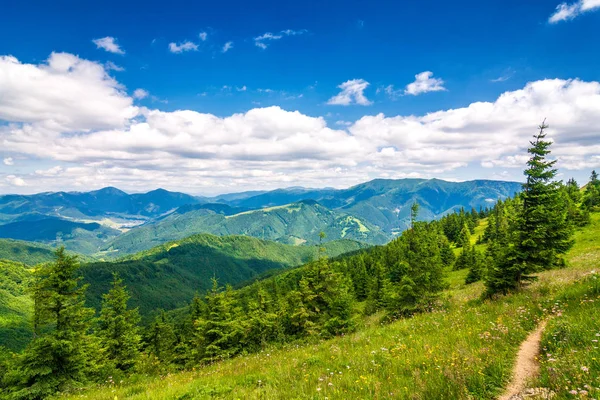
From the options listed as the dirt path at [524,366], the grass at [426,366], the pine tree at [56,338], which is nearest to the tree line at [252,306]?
the pine tree at [56,338]

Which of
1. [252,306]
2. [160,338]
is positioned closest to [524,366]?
[252,306]

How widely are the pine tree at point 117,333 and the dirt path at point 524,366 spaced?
40585 mm

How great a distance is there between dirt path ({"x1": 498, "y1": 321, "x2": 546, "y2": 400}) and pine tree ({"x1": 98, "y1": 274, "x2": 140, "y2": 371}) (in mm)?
40585

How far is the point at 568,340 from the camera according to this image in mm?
6578

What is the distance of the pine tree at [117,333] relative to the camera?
119 feet

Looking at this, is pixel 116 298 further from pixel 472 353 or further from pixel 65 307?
pixel 472 353

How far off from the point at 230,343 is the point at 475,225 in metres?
116

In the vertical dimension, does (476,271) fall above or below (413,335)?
below

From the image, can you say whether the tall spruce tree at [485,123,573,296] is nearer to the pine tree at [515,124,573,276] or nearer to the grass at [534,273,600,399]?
the pine tree at [515,124,573,276]

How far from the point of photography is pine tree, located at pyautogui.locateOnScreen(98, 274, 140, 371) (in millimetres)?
36406

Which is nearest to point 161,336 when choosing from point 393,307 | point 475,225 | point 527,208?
point 393,307

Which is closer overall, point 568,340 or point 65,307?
point 568,340

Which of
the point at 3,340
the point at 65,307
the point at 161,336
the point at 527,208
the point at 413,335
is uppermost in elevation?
the point at 527,208

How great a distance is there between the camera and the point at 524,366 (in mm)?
6359
